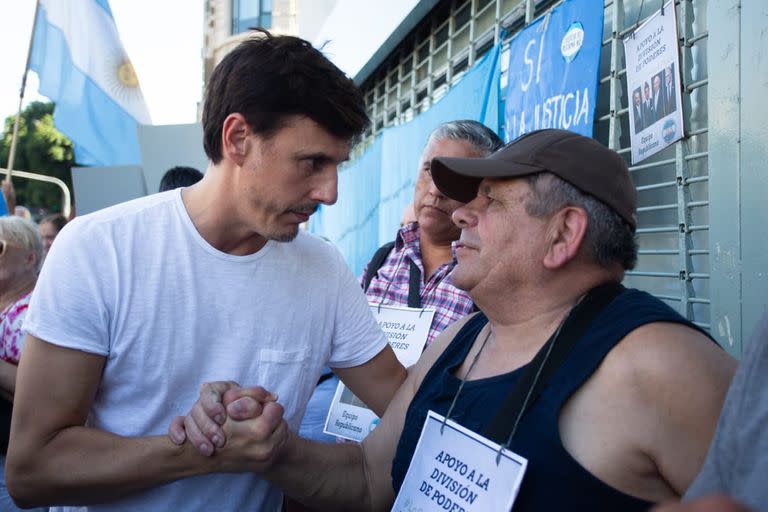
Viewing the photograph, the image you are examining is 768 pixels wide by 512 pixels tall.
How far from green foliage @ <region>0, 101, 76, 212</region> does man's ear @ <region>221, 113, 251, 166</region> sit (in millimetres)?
47009

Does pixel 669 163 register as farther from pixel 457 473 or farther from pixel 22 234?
pixel 22 234

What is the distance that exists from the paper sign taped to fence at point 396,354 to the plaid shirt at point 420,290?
0.05 meters

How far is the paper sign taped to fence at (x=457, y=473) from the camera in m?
1.71

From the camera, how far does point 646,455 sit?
162 centimetres

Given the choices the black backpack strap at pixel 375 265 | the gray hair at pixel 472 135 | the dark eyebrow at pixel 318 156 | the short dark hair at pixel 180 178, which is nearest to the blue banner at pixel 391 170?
the gray hair at pixel 472 135

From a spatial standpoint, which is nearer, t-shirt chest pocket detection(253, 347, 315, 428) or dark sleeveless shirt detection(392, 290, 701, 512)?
dark sleeveless shirt detection(392, 290, 701, 512)

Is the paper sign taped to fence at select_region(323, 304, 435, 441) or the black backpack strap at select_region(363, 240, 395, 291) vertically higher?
the black backpack strap at select_region(363, 240, 395, 291)

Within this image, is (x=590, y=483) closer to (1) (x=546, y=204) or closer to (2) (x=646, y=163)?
(1) (x=546, y=204)

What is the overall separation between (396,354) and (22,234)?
7.90ft

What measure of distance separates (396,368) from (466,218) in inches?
23.2

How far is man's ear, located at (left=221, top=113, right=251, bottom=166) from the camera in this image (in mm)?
2146

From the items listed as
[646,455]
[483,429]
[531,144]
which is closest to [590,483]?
[646,455]

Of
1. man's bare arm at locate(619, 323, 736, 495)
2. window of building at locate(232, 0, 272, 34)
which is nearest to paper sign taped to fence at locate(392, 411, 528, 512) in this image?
man's bare arm at locate(619, 323, 736, 495)

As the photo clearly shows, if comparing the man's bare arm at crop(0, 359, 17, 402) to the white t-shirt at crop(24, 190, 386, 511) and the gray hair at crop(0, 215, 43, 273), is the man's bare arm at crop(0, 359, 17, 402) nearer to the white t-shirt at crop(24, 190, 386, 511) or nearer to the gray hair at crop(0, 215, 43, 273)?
the gray hair at crop(0, 215, 43, 273)
